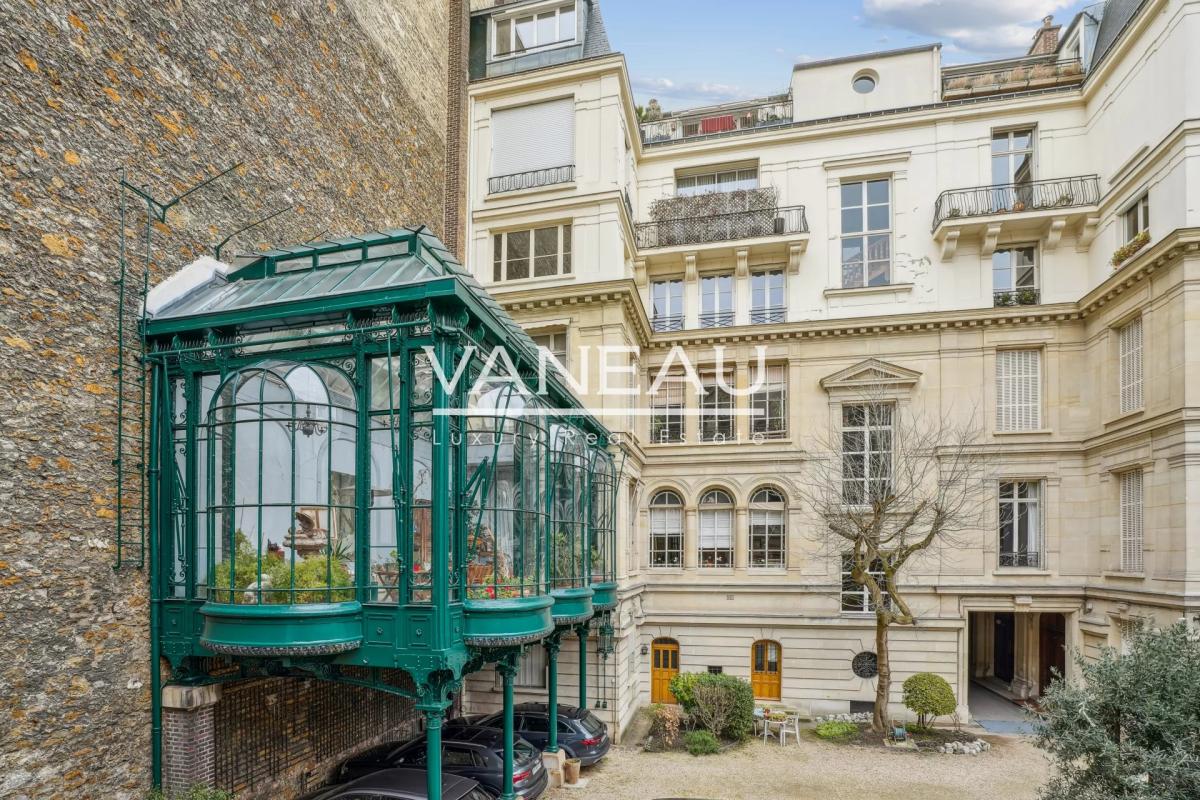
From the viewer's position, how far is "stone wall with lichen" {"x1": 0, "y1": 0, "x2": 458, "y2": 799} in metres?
8.12

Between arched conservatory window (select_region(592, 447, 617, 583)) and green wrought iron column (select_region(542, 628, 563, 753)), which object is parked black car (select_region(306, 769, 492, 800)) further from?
arched conservatory window (select_region(592, 447, 617, 583))

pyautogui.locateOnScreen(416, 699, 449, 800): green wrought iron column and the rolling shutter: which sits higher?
the rolling shutter

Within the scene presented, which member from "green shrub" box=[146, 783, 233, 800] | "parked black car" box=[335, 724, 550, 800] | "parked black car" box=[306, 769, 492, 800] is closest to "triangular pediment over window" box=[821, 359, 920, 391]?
"parked black car" box=[335, 724, 550, 800]

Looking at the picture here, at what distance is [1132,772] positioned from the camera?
320 inches

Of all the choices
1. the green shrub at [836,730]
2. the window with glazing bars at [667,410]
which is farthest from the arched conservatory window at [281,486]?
the window with glazing bars at [667,410]

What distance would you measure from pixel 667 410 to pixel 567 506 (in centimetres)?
990

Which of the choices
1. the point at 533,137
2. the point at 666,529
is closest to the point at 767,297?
the point at 666,529

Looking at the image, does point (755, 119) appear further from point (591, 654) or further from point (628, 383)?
point (591, 654)

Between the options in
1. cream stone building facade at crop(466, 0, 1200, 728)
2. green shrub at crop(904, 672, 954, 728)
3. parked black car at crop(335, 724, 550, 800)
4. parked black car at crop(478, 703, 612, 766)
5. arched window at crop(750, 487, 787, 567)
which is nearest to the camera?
parked black car at crop(335, 724, 550, 800)

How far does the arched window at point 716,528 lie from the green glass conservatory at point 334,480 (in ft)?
43.2

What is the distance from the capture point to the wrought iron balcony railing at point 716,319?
23.8 meters

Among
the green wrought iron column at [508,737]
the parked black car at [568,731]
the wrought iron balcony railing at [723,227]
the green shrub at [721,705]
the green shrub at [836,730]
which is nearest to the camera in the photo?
the green wrought iron column at [508,737]

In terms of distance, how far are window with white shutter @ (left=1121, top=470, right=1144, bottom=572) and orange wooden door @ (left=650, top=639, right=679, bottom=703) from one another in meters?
12.6

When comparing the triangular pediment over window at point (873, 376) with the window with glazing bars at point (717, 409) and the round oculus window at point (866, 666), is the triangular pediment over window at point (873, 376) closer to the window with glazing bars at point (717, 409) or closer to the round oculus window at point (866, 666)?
the window with glazing bars at point (717, 409)
